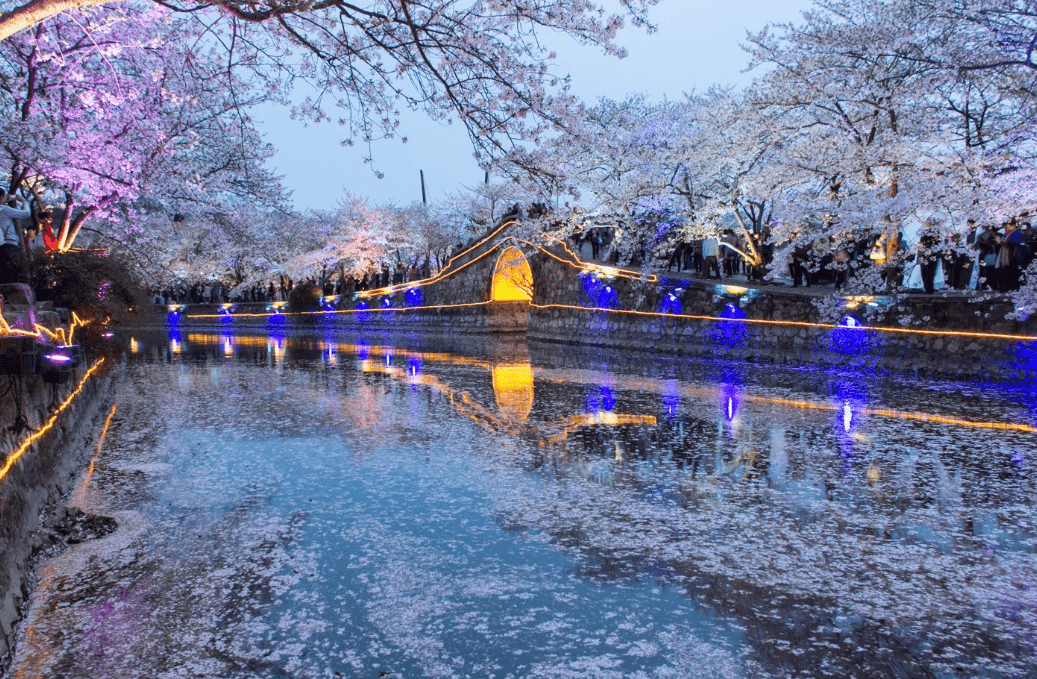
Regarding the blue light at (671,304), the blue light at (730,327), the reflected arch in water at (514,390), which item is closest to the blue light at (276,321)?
the blue light at (671,304)

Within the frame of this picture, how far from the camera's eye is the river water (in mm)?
3277

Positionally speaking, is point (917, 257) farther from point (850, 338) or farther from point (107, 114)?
point (107, 114)

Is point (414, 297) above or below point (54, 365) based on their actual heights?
above

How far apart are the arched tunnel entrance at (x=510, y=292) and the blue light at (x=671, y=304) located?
9774 mm

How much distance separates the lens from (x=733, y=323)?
16.9 metres

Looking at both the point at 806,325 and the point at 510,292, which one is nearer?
the point at 806,325

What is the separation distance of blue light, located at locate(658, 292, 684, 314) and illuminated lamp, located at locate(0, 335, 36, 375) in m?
15.7

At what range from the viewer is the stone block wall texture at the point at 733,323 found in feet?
41.8

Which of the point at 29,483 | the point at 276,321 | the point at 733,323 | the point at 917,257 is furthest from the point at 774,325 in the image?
the point at 276,321

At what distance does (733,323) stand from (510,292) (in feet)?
48.1

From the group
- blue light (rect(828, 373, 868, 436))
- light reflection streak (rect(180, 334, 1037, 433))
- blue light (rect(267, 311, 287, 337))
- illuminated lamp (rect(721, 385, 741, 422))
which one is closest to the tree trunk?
illuminated lamp (rect(721, 385, 741, 422))

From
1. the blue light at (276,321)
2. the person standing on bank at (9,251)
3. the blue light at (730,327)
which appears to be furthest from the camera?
the blue light at (276,321)

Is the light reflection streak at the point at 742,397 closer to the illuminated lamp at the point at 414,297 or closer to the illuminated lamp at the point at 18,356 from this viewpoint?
the illuminated lamp at the point at 18,356

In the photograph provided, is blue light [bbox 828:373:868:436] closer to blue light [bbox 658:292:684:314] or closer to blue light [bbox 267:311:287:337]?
blue light [bbox 658:292:684:314]
